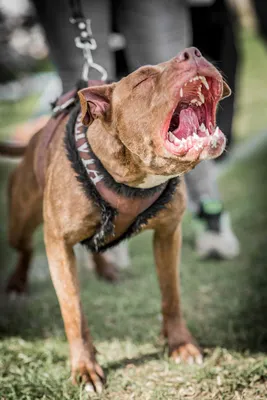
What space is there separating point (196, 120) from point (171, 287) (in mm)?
1011

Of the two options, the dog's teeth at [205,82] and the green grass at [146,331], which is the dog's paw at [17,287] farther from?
the dog's teeth at [205,82]

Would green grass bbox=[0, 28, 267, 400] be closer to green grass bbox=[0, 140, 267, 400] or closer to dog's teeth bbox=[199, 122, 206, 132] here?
green grass bbox=[0, 140, 267, 400]

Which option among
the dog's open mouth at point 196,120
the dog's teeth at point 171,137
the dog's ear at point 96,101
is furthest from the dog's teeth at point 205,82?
the dog's ear at point 96,101

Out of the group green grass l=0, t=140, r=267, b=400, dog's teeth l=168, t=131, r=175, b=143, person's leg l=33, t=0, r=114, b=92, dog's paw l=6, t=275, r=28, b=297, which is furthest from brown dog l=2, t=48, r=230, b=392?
dog's paw l=6, t=275, r=28, b=297

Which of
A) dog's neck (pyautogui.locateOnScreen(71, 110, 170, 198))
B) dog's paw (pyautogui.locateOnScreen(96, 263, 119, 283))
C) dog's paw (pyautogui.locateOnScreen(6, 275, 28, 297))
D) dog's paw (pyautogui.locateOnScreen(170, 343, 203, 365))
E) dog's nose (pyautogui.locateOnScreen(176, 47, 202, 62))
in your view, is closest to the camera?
dog's nose (pyautogui.locateOnScreen(176, 47, 202, 62))

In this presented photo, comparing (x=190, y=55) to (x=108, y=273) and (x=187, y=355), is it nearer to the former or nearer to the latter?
(x=187, y=355)

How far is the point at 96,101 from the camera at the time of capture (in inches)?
88.2

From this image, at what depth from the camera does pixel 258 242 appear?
14.2 feet

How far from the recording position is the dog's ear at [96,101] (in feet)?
7.30

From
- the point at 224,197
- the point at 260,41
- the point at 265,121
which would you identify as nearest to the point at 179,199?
the point at 224,197

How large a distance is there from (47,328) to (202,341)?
0.88 metres

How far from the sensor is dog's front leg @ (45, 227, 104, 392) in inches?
99.0

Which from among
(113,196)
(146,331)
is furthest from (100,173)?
(146,331)

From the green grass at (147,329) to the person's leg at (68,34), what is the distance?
140 cm
